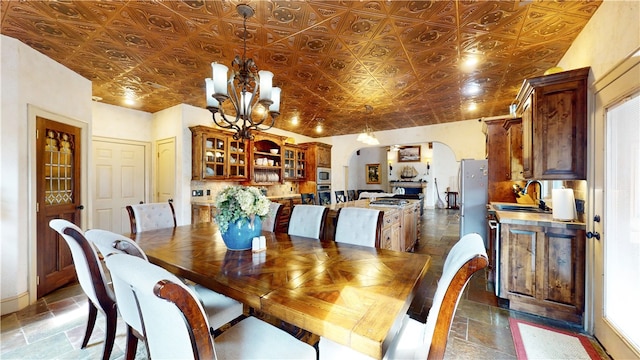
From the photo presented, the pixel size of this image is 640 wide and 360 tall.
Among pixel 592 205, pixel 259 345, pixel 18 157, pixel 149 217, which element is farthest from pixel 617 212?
pixel 18 157

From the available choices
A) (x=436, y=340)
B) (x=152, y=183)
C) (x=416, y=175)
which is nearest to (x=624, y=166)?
(x=436, y=340)

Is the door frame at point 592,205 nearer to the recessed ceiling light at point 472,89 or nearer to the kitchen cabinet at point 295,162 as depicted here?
the recessed ceiling light at point 472,89

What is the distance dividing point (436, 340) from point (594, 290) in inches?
81.0

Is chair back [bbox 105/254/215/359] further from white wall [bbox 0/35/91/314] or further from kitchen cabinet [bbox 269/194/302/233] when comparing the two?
kitchen cabinet [bbox 269/194/302/233]

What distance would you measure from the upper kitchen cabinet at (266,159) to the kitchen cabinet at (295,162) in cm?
20

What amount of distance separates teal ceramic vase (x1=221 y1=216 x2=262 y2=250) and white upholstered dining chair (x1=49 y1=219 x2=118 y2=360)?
74 cm

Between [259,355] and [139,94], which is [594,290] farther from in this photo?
[139,94]

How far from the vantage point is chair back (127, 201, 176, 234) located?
2527mm

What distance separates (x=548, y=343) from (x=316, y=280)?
2.04 metres

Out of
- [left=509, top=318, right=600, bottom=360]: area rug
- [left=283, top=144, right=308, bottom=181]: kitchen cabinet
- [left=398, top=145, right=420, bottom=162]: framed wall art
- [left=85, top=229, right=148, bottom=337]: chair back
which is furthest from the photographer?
[left=398, top=145, right=420, bottom=162]: framed wall art

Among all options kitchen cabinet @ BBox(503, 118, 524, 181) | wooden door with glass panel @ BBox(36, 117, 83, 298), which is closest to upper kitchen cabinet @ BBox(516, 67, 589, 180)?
kitchen cabinet @ BBox(503, 118, 524, 181)

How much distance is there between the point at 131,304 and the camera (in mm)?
1204

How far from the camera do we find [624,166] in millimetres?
1647

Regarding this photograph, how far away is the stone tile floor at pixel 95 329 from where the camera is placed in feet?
5.82
